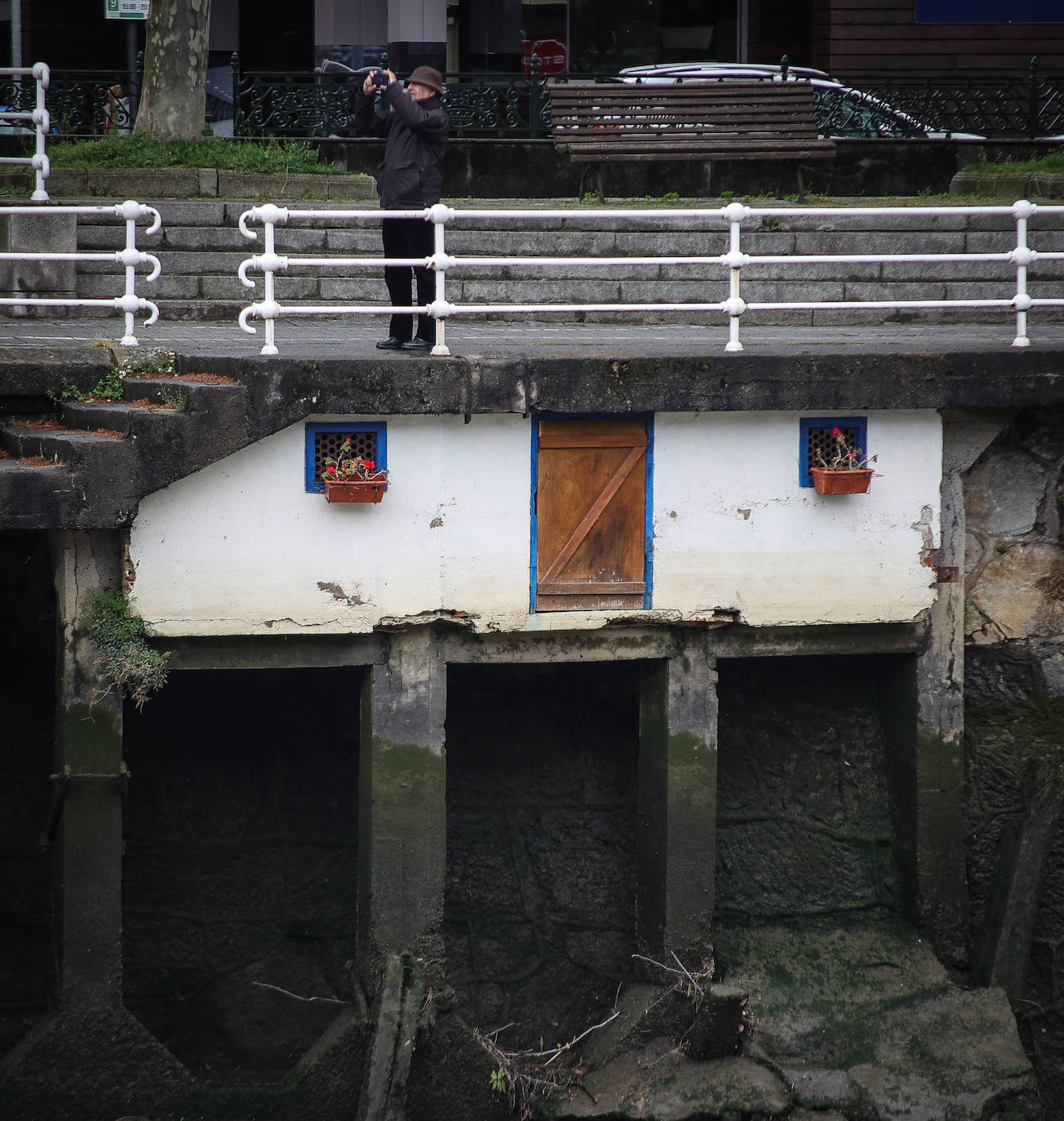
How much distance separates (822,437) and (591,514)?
1395mm

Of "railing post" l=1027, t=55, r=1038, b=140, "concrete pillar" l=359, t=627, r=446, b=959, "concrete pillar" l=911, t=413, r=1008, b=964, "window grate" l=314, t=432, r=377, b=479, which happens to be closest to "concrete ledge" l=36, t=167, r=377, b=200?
"window grate" l=314, t=432, r=377, b=479

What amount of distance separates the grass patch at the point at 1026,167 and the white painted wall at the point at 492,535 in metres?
5.52

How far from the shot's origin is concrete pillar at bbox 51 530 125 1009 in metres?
7.78

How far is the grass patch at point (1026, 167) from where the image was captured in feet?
→ 42.1

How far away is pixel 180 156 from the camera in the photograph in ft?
39.9

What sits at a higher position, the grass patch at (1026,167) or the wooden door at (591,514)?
the grass patch at (1026,167)

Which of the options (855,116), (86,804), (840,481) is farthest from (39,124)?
(855,116)

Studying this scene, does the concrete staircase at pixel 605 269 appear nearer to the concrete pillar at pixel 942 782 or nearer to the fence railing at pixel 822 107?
the concrete pillar at pixel 942 782

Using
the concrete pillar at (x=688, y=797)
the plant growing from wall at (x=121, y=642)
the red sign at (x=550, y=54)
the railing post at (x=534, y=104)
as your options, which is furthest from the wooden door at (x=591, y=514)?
the red sign at (x=550, y=54)

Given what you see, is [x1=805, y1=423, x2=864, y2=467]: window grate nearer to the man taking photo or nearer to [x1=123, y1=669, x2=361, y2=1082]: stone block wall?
the man taking photo

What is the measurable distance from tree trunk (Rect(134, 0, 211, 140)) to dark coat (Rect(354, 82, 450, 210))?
551 centimetres

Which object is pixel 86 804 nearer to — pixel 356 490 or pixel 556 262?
pixel 356 490

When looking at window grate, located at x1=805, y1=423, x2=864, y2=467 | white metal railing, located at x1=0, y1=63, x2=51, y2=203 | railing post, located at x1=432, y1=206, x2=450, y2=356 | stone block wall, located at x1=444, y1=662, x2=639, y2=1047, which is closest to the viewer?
railing post, located at x1=432, y1=206, x2=450, y2=356

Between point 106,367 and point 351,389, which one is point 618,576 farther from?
point 106,367
